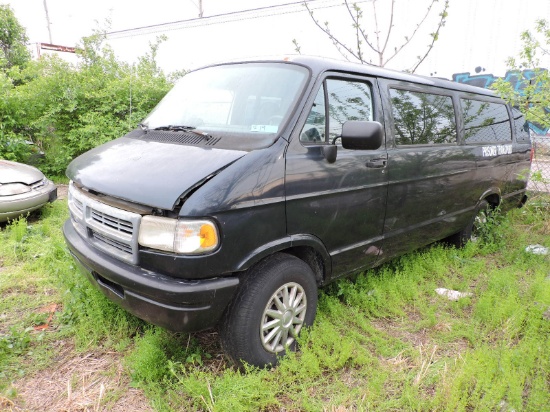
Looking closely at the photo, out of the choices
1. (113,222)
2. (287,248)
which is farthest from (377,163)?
(113,222)

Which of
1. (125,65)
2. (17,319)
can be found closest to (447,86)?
(17,319)

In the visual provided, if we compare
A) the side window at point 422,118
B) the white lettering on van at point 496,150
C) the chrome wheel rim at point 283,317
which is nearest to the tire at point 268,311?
the chrome wheel rim at point 283,317

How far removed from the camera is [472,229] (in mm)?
4805

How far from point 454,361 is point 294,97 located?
2.08 meters

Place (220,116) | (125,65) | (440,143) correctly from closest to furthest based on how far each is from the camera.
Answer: (220,116)
(440,143)
(125,65)

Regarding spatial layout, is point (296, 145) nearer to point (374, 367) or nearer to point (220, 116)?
point (220, 116)

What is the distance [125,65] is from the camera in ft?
28.1

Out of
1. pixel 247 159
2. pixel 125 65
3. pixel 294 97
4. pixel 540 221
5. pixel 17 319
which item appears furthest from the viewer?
pixel 125 65

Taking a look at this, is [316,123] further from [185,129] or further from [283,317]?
[283,317]

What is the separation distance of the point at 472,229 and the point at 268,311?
3.50 metres

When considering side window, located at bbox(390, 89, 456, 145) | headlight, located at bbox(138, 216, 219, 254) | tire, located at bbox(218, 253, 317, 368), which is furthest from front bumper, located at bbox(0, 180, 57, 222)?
side window, located at bbox(390, 89, 456, 145)

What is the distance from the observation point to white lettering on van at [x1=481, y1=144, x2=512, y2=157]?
4338mm

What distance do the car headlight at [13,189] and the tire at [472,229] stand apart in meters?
5.41

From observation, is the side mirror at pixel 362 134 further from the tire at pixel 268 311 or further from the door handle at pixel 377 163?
the tire at pixel 268 311
